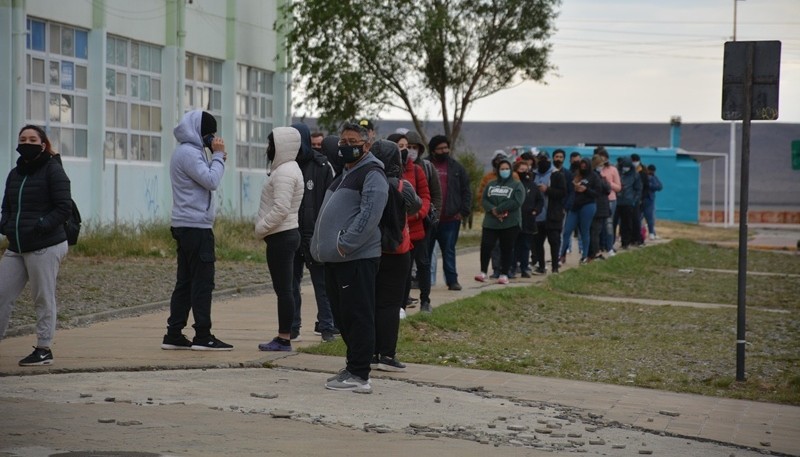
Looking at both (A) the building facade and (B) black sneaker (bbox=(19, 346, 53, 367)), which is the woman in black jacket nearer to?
(B) black sneaker (bbox=(19, 346, 53, 367))

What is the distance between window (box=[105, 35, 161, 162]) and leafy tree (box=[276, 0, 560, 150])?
158 inches

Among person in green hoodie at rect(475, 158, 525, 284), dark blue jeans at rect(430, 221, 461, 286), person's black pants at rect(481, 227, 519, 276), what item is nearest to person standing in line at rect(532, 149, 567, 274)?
person's black pants at rect(481, 227, 519, 276)

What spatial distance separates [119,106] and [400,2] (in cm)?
708

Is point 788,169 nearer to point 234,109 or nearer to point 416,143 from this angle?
point 234,109

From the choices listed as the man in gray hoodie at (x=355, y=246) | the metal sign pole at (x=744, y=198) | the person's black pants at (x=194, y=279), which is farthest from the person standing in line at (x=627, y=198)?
the man in gray hoodie at (x=355, y=246)

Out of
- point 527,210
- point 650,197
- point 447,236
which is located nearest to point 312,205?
point 447,236

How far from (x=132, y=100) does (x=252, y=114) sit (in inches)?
246

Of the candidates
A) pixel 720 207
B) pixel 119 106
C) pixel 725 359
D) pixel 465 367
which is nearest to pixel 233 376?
pixel 465 367

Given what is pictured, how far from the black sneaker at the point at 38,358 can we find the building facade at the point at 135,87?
41.7 feet

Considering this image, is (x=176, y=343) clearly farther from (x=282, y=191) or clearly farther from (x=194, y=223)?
(x=282, y=191)

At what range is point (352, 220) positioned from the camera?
9.85m

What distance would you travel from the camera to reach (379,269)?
10.4 meters

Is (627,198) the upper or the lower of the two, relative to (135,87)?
lower

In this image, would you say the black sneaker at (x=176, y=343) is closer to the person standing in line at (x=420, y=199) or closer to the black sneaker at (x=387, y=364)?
the black sneaker at (x=387, y=364)
